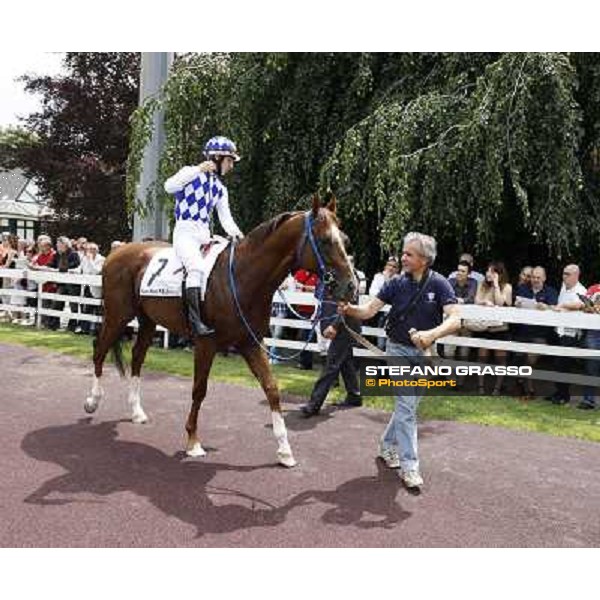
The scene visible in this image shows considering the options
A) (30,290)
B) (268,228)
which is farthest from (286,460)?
(30,290)

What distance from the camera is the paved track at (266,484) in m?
3.95

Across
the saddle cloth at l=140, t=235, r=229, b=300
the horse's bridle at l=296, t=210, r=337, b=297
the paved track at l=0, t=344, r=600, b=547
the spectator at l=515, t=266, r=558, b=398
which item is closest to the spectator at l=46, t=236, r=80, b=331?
the paved track at l=0, t=344, r=600, b=547

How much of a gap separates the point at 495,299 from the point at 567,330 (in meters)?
1.03

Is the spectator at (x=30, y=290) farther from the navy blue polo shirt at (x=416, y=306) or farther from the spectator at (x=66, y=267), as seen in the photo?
the navy blue polo shirt at (x=416, y=306)

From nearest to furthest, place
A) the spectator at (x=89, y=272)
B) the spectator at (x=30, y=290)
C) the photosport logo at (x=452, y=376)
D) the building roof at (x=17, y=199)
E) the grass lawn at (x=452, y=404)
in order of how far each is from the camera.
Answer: the grass lawn at (x=452, y=404)
the photosport logo at (x=452, y=376)
the spectator at (x=89, y=272)
the spectator at (x=30, y=290)
the building roof at (x=17, y=199)

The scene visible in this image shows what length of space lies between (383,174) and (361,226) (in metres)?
2.03

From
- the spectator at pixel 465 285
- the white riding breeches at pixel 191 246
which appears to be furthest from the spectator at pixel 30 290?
the spectator at pixel 465 285

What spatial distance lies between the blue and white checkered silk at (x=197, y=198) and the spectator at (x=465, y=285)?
4338 mm

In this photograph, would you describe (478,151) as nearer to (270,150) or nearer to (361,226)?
(361,226)

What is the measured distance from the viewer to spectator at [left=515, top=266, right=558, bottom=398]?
27.6ft

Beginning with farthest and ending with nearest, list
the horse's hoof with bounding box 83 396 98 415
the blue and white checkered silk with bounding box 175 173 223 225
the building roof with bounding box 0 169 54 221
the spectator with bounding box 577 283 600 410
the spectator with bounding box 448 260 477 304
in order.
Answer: the building roof with bounding box 0 169 54 221 → the spectator with bounding box 448 260 477 304 → the spectator with bounding box 577 283 600 410 → the horse's hoof with bounding box 83 396 98 415 → the blue and white checkered silk with bounding box 175 173 223 225

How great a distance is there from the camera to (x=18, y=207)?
40062 mm

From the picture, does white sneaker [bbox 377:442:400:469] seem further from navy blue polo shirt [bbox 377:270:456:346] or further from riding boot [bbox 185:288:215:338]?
riding boot [bbox 185:288:215:338]

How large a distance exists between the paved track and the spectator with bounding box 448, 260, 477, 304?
2.59 m
